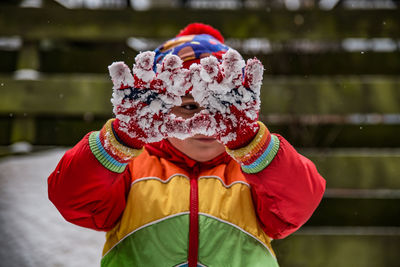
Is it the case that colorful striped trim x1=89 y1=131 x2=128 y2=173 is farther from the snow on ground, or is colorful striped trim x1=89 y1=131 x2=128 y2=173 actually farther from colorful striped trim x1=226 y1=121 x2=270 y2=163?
the snow on ground

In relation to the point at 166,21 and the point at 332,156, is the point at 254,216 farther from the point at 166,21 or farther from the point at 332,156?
the point at 166,21

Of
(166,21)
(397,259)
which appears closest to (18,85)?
(166,21)

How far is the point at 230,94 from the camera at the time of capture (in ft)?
2.07

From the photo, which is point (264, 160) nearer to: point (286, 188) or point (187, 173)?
point (286, 188)

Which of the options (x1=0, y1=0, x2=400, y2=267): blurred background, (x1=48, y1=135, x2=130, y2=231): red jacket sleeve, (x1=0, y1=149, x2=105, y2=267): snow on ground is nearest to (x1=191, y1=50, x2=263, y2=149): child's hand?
(x1=48, y1=135, x2=130, y2=231): red jacket sleeve

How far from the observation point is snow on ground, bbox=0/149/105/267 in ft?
4.04

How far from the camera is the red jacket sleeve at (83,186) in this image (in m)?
0.67

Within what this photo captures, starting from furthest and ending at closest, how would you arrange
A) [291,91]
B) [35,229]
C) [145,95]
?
[291,91] → [35,229] → [145,95]

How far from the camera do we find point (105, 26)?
5.43 feet

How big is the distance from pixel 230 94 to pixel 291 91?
1011 mm

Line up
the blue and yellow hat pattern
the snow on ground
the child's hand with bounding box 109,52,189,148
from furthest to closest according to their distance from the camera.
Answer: the snow on ground < the blue and yellow hat pattern < the child's hand with bounding box 109,52,189,148

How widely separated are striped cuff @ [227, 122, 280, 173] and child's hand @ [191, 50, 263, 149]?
14 millimetres

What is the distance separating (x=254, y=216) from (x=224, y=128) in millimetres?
248

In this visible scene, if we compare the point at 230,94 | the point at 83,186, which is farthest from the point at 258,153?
the point at 83,186
